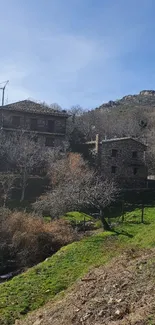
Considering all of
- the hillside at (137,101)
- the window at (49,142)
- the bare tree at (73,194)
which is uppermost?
the hillside at (137,101)

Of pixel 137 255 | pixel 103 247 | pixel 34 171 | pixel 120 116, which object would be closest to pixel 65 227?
pixel 103 247

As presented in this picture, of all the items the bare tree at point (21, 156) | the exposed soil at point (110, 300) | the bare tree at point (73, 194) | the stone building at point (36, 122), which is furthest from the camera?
the stone building at point (36, 122)

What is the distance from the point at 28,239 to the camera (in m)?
19.1

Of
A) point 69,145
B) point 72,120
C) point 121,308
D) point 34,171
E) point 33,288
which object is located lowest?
point 33,288

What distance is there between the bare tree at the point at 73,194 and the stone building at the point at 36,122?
1065 cm

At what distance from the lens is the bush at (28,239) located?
1836 centimetres

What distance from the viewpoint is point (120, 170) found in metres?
41.0

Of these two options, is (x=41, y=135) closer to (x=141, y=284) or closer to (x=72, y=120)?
(x=72, y=120)

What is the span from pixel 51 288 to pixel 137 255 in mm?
3347

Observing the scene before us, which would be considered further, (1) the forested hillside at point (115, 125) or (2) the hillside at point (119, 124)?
(2) the hillside at point (119, 124)

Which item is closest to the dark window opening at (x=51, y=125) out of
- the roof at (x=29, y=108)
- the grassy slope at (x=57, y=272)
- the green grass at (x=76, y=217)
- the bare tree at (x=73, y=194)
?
the roof at (x=29, y=108)

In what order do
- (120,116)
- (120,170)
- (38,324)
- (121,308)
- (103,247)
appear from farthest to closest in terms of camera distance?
(120,116)
(120,170)
(103,247)
(38,324)
(121,308)

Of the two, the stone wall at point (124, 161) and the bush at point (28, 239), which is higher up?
the stone wall at point (124, 161)

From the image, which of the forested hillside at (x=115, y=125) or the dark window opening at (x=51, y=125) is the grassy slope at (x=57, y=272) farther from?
the forested hillside at (x=115, y=125)
